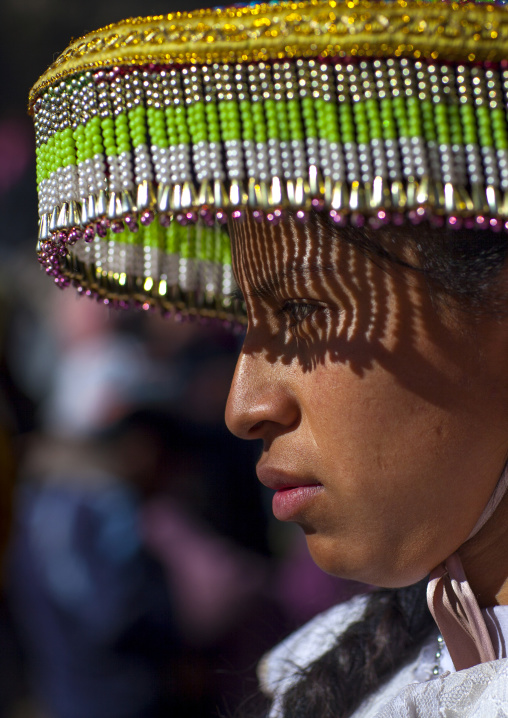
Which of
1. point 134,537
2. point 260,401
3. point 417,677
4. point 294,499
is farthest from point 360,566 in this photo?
point 134,537

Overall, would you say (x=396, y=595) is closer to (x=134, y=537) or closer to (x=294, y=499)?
(x=294, y=499)

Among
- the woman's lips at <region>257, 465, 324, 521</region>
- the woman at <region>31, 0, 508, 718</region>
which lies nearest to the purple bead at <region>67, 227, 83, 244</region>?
the woman at <region>31, 0, 508, 718</region>

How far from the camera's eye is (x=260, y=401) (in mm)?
950

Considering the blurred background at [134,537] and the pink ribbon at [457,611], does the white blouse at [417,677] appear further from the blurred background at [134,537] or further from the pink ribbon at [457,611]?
the blurred background at [134,537]

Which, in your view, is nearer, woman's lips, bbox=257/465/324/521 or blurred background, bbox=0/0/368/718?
woman's lips, bbox=257/465/324/521

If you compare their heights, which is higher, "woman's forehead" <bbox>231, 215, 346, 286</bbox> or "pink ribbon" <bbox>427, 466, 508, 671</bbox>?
"woman's forehead" <bbox>231, 215, 346, 286</bbox>

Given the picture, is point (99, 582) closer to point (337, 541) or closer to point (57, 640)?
point (57, 640)

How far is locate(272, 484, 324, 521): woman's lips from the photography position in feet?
3.07

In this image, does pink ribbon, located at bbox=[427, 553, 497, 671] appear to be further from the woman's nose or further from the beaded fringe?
the beaded fringe

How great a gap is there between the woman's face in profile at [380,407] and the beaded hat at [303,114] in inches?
5.8

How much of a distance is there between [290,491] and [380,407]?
0.17 meters

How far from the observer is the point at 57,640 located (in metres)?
2.21

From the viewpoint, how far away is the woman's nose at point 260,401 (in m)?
0.94

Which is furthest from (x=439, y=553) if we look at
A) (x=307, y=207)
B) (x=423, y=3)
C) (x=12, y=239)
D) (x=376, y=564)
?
(x=12, y=239)
